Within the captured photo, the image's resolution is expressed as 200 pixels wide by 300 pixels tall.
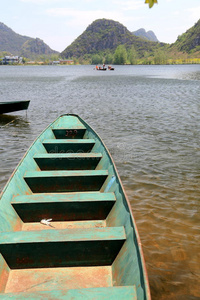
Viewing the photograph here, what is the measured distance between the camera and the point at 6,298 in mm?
3021

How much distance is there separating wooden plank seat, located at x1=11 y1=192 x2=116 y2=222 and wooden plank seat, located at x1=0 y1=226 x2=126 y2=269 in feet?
3.28

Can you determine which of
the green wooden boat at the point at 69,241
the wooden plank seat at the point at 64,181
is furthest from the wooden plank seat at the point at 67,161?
the wooden plank seat at the point at 64,181

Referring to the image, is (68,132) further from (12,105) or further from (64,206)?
(12,105)

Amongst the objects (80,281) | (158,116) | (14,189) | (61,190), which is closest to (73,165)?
(61,190)

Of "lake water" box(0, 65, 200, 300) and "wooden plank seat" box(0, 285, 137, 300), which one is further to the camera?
"lake water" box(0, 65, 200, 300)

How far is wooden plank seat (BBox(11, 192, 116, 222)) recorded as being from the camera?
16.6 feet

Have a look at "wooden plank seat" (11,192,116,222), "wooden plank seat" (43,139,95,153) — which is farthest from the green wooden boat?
"wooden plank seat" (43,139,95,153)

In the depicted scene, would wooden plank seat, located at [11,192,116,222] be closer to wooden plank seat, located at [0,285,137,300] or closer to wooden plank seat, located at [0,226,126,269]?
wooden plank seat, located at [0,226,126,269]

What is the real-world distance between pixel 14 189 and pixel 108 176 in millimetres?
2135

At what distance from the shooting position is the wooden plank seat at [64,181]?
616 cm

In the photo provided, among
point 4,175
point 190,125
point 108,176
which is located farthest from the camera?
point 190,125

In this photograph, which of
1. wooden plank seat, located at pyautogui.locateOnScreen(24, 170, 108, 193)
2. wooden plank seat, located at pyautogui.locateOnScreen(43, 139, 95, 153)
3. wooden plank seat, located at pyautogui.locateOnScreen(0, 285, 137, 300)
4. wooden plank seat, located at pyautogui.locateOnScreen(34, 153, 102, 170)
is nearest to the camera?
wooden plank seat, located at pyautogui.locateOnScreen(0, 285, 137, 300)

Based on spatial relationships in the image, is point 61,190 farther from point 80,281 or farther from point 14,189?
point 80,281

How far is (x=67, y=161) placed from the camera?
7531 millimetres
